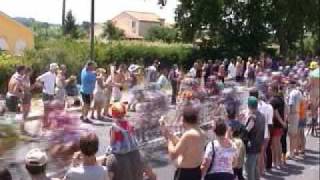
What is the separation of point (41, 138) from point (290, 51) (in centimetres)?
4788

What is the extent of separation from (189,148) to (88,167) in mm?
1472

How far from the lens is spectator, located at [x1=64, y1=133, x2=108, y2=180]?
19.1 feet

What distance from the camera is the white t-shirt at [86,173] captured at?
5.80 meters

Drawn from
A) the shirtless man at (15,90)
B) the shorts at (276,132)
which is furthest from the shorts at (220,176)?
the shirtless man at (15,90)

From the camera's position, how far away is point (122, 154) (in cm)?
722

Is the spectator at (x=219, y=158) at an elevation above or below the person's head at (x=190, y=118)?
below

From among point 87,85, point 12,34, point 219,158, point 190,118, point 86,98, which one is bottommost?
point 86,98

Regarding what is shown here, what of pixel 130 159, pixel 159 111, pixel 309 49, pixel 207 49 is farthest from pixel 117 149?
pixel 309 49

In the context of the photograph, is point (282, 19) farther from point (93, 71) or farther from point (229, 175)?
point (229, 175)

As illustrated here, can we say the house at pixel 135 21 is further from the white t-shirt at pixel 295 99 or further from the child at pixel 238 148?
the child at pixel 238 148

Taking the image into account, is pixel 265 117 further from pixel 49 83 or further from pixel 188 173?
pixel 49 83

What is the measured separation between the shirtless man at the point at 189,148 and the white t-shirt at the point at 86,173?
132 cm

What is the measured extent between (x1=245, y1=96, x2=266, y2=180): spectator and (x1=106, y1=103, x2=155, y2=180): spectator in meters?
3.04

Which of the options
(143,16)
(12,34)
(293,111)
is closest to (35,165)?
(293,111)
